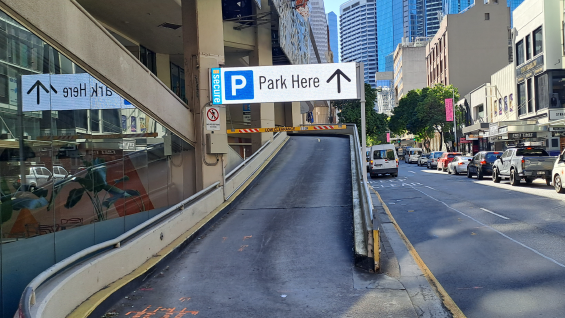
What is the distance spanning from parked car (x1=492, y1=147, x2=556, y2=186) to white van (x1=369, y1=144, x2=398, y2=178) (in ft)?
27.2

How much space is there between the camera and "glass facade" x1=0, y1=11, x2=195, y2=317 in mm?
6645

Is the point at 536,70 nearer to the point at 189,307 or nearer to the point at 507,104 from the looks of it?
the point at 507,104

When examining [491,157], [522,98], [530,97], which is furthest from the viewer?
[522,98]

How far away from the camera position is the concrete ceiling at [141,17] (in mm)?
17938

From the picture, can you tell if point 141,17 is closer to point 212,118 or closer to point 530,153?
point 212,118

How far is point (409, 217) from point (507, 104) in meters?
34.0

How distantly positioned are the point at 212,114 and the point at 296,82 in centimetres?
274

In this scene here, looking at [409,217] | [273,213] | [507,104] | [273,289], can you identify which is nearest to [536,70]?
[507,104]

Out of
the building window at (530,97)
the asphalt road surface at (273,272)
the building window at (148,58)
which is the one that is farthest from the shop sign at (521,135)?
the building window at (148,58)

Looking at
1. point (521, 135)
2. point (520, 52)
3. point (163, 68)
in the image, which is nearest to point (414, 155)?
point (520, 52)

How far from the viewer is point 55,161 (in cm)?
771

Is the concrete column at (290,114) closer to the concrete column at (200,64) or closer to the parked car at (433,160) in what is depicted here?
the parked car at (433,160)

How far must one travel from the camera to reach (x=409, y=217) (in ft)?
48.6

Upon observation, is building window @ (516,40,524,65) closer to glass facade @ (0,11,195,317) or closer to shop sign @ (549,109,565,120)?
shop sign @ (549,109,565,120)
